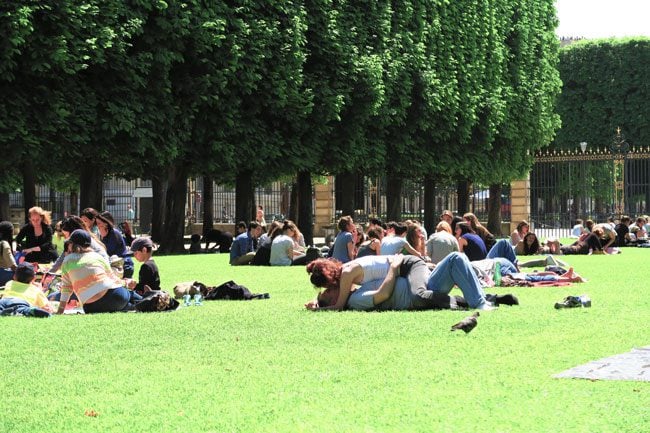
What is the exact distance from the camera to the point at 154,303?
13.9m

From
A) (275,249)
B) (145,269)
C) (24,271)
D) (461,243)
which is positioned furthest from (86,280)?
(275,249)

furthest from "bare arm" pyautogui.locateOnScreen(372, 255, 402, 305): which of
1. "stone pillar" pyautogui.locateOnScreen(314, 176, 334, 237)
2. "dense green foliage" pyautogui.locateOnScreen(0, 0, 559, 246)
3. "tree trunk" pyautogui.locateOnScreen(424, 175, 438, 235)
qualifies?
"stone pillar" pyautogui.locateOnScreen(314, 176, 334, 237)

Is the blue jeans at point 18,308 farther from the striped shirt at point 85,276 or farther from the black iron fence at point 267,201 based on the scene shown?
the black iron fence at point 267,201

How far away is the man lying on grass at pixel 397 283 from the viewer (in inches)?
508

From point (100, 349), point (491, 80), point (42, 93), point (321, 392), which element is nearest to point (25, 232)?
point (42, 93)

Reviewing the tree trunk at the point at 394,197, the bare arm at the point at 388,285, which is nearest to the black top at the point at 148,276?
the bare arm at the point at 388,285

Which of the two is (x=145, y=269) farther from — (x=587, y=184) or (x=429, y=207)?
(x=587, y=184)

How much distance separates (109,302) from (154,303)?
55cm

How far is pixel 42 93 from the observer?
25.0 m

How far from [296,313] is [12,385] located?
5.40 m

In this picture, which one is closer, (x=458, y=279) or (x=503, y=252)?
(x=458, y=279)

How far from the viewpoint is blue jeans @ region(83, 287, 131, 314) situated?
44.6ft

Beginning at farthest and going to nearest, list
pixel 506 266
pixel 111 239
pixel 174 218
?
pixel 174 218 < pixel 506 266 < pixel 111 239

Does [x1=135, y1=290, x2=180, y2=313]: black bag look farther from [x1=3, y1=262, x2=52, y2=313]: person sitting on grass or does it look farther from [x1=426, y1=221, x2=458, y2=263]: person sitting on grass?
[x1=426, y1=221, x2=458, y2=263]: person sitting on grass
